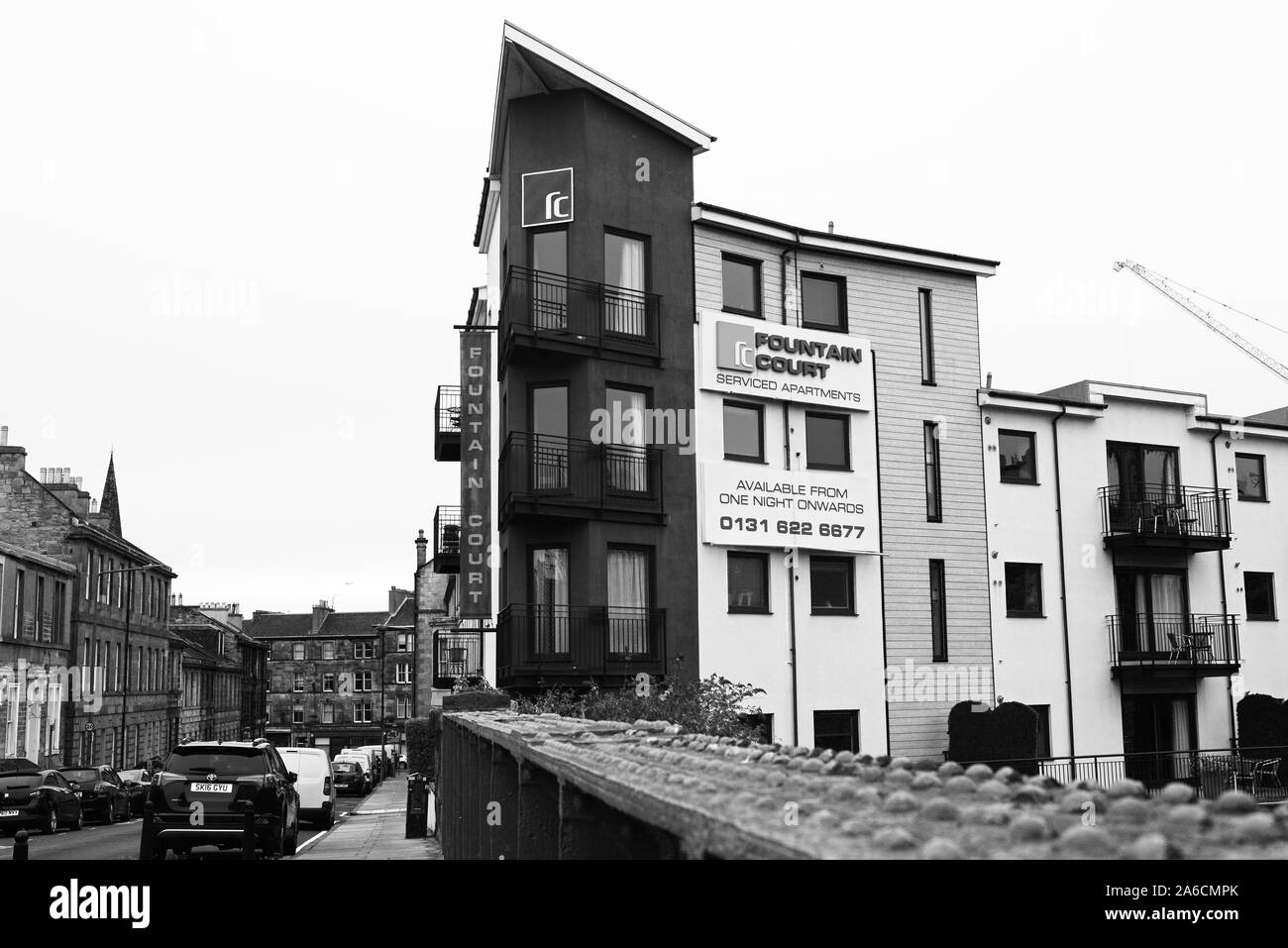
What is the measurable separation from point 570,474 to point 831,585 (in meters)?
7.10

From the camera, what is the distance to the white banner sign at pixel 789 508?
1057 inches

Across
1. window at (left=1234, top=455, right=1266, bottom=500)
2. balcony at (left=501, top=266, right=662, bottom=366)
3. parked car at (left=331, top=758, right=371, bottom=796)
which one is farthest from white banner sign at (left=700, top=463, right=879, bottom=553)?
parked car at (left=331, top=758, right=371, bottom=796)

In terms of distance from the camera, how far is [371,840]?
2430 centimetres

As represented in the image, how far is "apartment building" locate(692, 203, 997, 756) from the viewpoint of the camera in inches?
1069

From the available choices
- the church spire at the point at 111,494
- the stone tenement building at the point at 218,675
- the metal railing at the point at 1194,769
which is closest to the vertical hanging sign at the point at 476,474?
the metal railing at the point at 1194,769

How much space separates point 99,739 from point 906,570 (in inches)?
1850

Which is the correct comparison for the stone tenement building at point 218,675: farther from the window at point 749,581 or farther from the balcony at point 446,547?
the window at point 749,581

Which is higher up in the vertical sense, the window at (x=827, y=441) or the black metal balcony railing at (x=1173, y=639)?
the window at (x=827, y=441)

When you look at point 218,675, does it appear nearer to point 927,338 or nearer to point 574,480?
point 574,480

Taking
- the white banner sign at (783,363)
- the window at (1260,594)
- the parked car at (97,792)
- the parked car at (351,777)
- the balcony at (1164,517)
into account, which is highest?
the white banner sign at (783,363)

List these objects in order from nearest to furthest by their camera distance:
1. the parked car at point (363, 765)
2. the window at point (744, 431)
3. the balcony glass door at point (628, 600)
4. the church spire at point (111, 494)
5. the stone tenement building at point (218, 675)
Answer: the balcony glass door at point (628, 600)
the window at point (744, 431)
the parked car at point (363, 765)
the stone tenement building at point (218, 675)
the church spire at point (111, 494)

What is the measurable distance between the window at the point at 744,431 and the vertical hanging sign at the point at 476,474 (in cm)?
560
